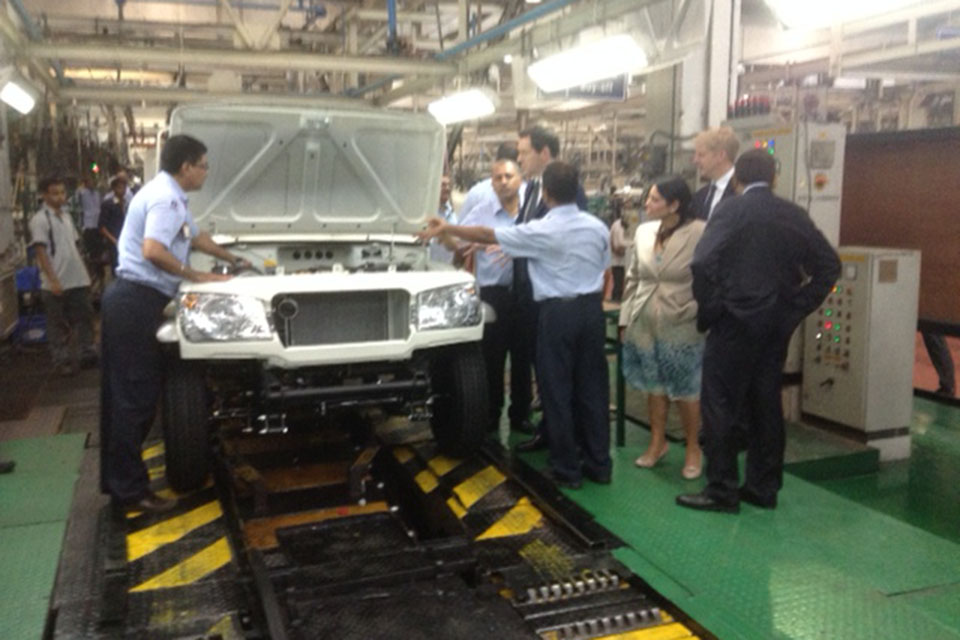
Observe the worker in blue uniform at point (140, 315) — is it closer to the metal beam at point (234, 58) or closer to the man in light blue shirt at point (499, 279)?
the man in light blue shirt at point (499, 279)

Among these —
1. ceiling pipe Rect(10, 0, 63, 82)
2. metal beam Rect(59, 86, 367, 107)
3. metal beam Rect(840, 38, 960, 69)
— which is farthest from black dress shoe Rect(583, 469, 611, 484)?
metal beam Rect(840, 38, 960, 69)

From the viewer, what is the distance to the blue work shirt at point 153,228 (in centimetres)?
414

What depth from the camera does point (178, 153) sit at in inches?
169

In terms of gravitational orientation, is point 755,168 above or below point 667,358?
above

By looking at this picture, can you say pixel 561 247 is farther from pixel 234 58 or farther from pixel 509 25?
pixel 234 58

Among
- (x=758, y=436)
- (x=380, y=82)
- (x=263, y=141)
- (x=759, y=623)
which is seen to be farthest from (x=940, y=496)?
(x=380, y=82)

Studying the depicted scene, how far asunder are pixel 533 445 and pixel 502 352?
2.13 ft

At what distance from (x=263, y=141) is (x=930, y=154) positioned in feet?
16.5

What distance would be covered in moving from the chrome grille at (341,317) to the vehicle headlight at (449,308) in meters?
0.08

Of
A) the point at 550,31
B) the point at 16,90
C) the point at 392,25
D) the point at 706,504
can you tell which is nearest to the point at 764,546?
the point at 706,504

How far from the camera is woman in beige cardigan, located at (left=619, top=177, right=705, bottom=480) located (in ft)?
15.1

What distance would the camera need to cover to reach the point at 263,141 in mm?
5152

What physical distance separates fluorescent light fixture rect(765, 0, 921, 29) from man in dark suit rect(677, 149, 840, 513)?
791 mm

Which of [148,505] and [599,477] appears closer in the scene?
[148,505]
